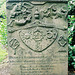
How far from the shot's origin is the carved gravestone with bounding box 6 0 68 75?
2674 mm

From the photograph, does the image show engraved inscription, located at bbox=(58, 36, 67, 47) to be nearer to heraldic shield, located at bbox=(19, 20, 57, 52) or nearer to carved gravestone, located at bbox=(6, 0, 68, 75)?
carved gravestone, located at bbox=(6, 0, 68, 75)

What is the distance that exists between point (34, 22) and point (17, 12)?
20.6 inches

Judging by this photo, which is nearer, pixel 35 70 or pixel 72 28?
pixel 35 70

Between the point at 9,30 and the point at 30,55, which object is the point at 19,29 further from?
the point at 30,55

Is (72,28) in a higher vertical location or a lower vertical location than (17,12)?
lower

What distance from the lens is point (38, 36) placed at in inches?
107

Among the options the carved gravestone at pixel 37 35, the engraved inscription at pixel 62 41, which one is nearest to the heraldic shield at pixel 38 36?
the carved gravestone at pixel 37 35

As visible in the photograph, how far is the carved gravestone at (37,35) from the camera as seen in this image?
105 inches

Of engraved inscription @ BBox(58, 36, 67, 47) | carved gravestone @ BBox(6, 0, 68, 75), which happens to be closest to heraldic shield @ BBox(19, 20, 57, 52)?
carved gravestone @ BBox(6, 0, 68, 75)

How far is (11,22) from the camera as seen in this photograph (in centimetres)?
269

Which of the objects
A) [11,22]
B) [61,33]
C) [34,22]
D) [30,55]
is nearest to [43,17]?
[34,22]

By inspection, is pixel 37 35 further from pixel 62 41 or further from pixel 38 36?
pixel 62 41

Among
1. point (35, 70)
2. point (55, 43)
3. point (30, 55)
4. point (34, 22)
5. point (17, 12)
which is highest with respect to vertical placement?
point (17, 12)

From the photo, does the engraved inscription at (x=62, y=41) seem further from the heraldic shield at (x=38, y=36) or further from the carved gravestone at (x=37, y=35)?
the heraldic shield at (x=38, y=36)
